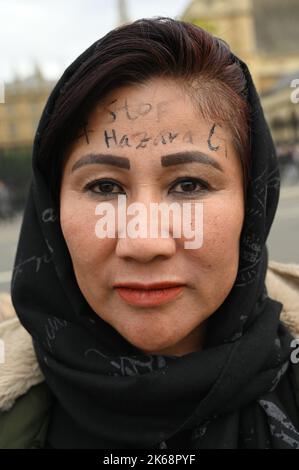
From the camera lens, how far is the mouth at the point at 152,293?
1022mm

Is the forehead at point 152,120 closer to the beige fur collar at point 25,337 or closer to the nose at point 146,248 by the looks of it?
the nose at point 146,248

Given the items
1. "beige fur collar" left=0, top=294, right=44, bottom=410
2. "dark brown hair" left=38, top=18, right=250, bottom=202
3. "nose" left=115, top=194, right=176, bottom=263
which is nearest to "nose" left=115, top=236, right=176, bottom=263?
"nose" left=115, top=194, right=176, bottom=263

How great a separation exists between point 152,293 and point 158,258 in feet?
0.25

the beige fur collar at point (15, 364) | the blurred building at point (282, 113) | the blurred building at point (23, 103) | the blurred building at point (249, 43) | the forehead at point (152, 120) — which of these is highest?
the blurred building at point (249, 43)

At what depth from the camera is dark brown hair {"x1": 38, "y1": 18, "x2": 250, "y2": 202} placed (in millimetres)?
1060

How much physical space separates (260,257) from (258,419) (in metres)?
0.38

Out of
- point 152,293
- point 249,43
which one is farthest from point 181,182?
point 249,43

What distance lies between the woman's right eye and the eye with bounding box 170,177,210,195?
122 millimetres

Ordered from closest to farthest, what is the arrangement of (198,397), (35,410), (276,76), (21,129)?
(198,397)
(35,410)
(21,129)
(276,76)

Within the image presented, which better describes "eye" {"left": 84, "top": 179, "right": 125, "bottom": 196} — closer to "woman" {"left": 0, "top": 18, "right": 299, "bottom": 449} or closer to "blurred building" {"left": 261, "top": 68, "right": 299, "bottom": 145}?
"woman" {"left": 0, "top": 18, "right": 299, "bottom": 449}

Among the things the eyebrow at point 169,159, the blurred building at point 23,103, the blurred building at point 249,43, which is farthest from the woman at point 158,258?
the blurred building at point 249,43
